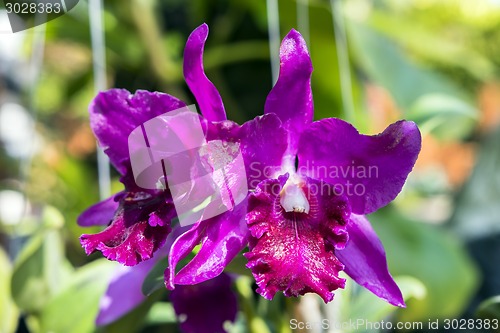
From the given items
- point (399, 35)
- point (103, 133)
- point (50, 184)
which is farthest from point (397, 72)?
point (103, 133)

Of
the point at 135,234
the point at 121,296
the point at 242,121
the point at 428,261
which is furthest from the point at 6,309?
the point at 428,261

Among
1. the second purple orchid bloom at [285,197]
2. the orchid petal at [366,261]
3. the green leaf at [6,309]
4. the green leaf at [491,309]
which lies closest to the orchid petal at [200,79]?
the second purple orchid bloom at [285,197]

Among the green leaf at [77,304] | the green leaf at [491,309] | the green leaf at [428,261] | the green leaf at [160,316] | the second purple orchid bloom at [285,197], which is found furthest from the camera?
the green leaf at [428,261]

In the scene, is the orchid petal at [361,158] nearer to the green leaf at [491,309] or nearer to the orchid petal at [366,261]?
the orchid petal at [366,261]

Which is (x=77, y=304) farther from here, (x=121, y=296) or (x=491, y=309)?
(x=491, y=309)

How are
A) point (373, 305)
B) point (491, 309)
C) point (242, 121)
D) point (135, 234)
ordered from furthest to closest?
point (242, 121) < point (373, 305) < point (491, 309) < point (135, 234)

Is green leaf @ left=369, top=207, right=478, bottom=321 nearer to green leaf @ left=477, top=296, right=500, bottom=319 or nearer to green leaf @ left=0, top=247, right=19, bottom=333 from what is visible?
green leaf @ left=477, top=296, right=500, bottom=319

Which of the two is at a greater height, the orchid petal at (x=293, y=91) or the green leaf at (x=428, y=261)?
the orchid petal at (x=293, y=91)
